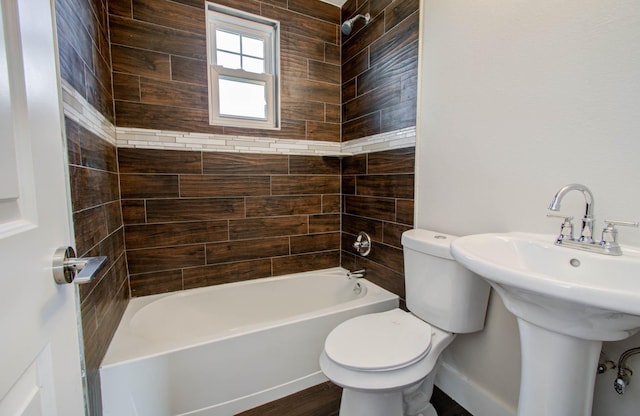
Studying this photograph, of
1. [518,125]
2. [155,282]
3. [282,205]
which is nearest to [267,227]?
[282,205]

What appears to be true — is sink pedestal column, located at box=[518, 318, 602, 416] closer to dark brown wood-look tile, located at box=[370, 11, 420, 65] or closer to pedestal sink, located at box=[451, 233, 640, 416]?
pedestal sink, located at box=[451, 233, 640, 416]

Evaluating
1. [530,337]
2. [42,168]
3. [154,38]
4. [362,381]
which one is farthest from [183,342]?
[154,38]

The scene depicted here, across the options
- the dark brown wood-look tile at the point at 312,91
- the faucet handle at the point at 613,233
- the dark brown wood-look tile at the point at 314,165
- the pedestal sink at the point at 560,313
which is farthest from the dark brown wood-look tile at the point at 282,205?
the faucet handle at the point at 613,233

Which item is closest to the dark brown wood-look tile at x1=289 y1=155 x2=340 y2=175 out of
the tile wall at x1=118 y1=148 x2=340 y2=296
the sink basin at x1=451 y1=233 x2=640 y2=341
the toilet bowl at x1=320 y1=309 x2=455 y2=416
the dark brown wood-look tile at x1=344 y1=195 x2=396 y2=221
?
the tile wall at x1=118 y1=148 x2=340 y2=296

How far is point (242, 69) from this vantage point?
2.10 m

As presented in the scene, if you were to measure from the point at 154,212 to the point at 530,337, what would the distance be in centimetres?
202

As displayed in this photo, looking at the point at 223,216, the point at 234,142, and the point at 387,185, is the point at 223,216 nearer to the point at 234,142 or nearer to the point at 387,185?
the point at 234,142

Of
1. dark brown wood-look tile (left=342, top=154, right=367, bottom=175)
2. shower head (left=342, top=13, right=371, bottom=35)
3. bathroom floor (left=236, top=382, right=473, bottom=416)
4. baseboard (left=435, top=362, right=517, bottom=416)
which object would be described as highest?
shower head (left=342, top=13, right=371, bottom=35)

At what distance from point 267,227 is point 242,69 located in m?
1.18

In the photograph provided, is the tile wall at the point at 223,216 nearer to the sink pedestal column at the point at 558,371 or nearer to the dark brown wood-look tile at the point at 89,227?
the dark brown wood-look tile at the point at 89,227

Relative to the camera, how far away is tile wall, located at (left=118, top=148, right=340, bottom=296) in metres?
1.85

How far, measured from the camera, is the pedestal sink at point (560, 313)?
69cm

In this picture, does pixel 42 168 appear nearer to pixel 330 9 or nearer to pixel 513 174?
pixel 513 174

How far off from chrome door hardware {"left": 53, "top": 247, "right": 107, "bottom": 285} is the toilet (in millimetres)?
893
